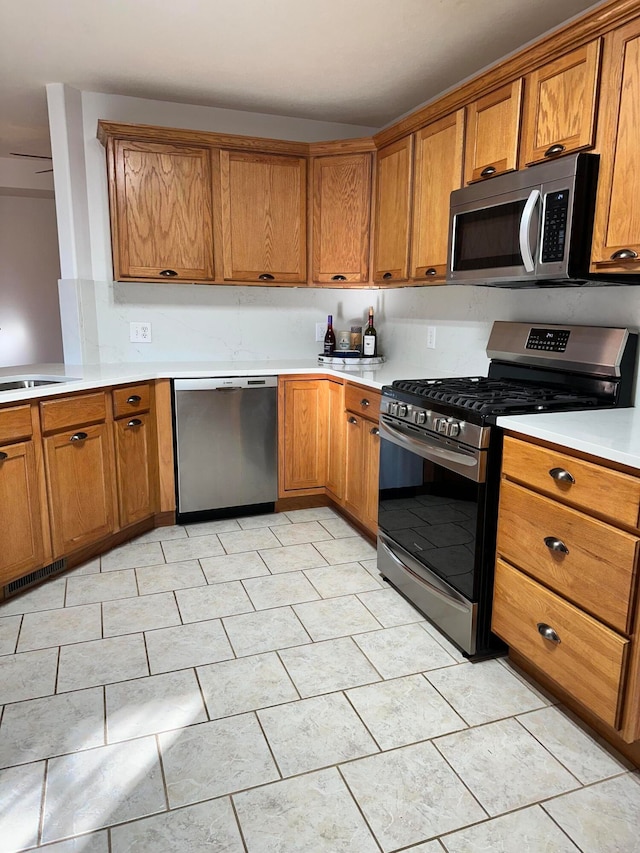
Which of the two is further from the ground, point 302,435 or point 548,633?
point 302,435

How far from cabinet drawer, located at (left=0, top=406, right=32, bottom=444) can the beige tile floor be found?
0.70m

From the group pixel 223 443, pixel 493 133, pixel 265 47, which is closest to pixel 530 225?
pixel 493 133

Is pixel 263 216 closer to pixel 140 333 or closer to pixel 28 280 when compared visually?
pixel 140 333

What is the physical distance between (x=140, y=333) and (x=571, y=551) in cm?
278

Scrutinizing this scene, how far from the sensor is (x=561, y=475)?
1.66 metres

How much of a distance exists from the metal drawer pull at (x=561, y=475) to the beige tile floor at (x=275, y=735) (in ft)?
2.46

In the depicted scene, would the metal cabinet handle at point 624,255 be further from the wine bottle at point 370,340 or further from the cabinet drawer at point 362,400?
the wine bottle at point 370,340

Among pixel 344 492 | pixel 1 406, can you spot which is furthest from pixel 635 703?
pixel 1 406

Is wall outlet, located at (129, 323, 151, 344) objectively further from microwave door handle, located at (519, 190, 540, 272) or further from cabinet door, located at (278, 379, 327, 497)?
microwave door handle, located at (519, 190, 540, 272)

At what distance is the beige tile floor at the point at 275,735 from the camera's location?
140cm

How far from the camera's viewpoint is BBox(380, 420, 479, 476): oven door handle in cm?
200

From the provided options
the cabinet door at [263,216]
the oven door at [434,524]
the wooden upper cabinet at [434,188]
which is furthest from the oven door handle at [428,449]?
the cabinet door at [263,216]

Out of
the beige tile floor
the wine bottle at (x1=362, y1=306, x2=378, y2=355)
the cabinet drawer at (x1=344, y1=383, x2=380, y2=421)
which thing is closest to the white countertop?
the beige tile floor

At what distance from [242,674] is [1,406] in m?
1.37
